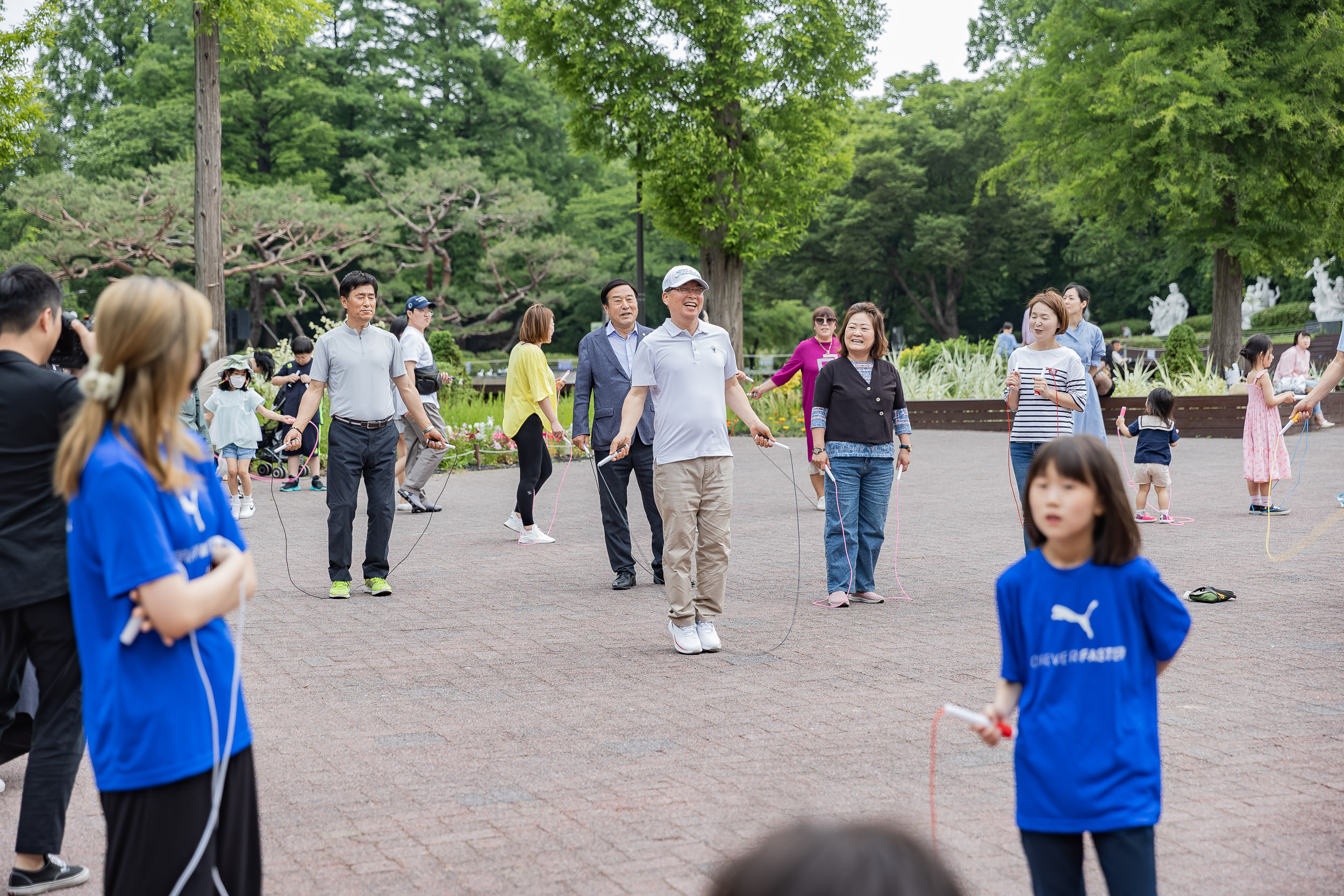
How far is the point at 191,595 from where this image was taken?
240 centimetres

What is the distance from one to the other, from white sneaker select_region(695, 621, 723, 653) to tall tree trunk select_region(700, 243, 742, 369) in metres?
20.6

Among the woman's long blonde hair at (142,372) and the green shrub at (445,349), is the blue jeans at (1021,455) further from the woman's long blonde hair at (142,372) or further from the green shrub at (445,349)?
the green shrub at (445,349)

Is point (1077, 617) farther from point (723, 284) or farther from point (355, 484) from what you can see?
point (723, 284)

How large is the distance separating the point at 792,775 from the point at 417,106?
45.2 metres

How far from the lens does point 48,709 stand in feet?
11.8

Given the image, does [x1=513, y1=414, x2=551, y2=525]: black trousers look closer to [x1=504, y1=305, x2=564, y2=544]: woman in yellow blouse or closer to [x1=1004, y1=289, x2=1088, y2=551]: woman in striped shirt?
Answer: [x1=504, y1=305, x2=564, y2=544]: woman in yellow blouse

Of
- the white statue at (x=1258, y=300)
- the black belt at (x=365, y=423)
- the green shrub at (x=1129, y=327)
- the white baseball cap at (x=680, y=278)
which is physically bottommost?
the black belt at (x=365, y=423)

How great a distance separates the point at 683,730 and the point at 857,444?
313cm

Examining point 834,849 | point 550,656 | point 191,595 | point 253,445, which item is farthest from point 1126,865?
point 253,445

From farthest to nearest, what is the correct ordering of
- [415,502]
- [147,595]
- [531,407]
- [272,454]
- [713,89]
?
[713,89]
[272,454]
[415,502]
[531,407]
[147,595]

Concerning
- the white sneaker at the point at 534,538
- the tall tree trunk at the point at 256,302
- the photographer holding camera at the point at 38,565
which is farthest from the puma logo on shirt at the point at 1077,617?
the tall tree trunk at the point at 256,302

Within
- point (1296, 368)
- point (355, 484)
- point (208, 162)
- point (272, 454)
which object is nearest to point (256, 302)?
point (208, 162)

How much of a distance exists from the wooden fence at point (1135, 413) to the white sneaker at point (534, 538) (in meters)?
10.0

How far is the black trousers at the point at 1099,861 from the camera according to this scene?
8.36 ft
